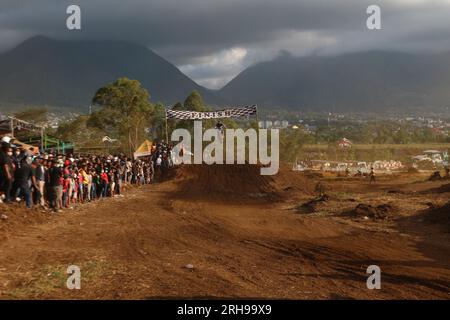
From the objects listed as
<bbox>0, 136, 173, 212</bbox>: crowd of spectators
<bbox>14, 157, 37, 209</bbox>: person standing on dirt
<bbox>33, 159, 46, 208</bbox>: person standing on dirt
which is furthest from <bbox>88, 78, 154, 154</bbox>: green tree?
<bbox>14, 157, 37, 209</bbox>: person standing on dirt

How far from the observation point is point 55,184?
16.6 m

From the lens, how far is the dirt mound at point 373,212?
18.0 metres

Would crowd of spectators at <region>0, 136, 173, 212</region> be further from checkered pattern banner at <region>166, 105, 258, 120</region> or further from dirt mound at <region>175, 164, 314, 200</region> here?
checkered pattern banner at <region>166, 105, 258, 120</region>

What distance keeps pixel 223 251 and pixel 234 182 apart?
19.8 metres

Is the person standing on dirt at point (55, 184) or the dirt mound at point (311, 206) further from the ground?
the person standing on dirt at point (55, 184)

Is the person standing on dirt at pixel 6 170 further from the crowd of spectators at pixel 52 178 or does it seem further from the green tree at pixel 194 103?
the green tree at pixel 194 103

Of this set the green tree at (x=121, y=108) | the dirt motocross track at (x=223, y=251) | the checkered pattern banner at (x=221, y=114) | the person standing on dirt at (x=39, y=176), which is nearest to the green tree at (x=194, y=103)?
the green tree at (x=121, y=108)

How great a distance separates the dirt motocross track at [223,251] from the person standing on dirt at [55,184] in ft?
2.20

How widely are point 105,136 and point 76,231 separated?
45.5 metres

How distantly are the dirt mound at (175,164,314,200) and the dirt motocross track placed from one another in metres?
5.89

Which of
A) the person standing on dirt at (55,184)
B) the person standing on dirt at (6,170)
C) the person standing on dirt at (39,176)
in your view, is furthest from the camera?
the person standing on dirt at (55,184)

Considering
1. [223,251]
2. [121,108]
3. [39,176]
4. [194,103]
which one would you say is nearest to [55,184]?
[39,176]

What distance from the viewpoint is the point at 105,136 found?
58062 mm
